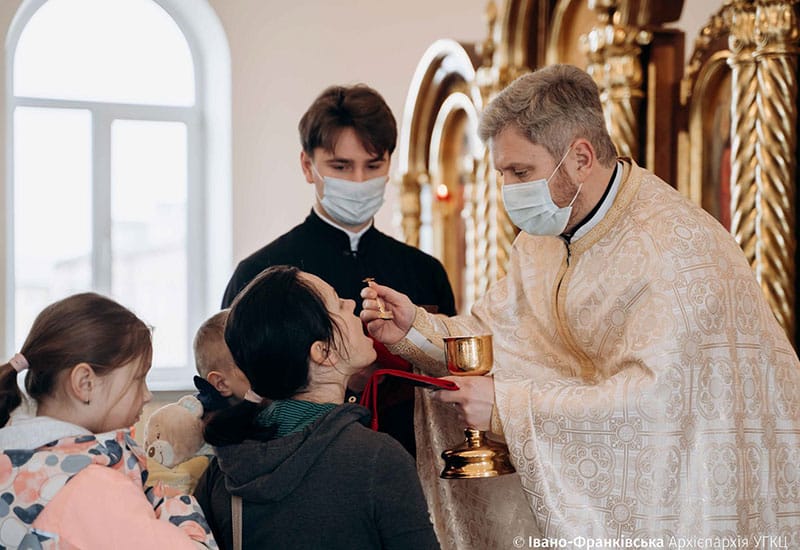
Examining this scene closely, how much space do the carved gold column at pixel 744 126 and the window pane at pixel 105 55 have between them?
19.3 ft

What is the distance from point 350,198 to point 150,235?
18.9 feet

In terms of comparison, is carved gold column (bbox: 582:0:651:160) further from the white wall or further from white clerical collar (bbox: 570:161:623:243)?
the white wall

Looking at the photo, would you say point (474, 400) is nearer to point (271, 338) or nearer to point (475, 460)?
point (475, 460)

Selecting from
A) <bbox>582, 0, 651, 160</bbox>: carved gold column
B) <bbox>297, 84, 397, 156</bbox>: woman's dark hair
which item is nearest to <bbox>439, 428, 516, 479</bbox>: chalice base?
<bbox>297, 84, 397, 156</bbox>: woman's dark hair

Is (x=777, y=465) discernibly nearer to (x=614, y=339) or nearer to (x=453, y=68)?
(x=614, y=339)

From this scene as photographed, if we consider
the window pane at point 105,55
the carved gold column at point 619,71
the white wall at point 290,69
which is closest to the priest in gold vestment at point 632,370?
the carved gold column at point 619,71

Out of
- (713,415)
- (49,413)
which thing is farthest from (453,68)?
(49,413)

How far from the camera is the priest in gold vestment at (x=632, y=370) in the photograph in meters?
2.65

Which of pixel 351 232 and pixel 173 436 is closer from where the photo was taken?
pixel 173 436

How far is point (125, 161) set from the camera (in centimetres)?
898

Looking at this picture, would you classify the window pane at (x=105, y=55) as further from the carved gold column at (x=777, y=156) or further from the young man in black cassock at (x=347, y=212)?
the carved gold column at (x=777, y=156)

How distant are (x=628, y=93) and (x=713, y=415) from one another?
2.53 m

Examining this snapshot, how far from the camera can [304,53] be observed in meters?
8.77

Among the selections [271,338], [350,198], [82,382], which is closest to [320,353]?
[271,338]
